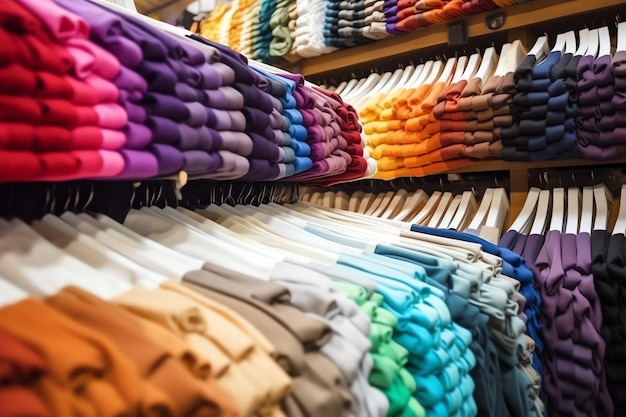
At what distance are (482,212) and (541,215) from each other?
0.65ft

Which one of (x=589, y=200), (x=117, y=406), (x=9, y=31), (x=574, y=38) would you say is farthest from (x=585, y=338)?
(x=9, y=31)

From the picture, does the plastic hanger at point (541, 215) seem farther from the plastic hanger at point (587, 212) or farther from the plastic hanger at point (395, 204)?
the plastic hanger at point (395, 204)

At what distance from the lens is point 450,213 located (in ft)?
5.95

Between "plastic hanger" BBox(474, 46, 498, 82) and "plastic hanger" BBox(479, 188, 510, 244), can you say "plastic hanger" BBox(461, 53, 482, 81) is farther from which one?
"plastic hanger" BBox(479, 188, 510, 244)

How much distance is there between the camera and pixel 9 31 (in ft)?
1.67

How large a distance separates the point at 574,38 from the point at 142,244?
1585 millimetres

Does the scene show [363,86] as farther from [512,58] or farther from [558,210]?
[558,210]

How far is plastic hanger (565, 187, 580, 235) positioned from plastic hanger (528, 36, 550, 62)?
0.44 metres

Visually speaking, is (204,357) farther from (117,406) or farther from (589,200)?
(589,200)

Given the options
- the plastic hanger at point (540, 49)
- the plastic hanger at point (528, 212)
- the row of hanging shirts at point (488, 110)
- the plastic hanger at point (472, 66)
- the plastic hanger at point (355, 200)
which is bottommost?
the plastic hanger at point (355, 200)

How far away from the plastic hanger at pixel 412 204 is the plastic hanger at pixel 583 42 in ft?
2.30

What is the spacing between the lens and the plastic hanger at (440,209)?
1.82 m

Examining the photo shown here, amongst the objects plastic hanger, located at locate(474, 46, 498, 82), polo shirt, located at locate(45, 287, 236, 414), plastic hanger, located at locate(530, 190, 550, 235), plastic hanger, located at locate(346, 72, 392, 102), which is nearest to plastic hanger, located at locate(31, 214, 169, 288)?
polo shirt, located at locate(45, 287, 236, 414)

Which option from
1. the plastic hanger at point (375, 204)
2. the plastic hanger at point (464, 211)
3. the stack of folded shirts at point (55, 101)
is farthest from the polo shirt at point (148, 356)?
the plastic hanger at point (375, 204)
